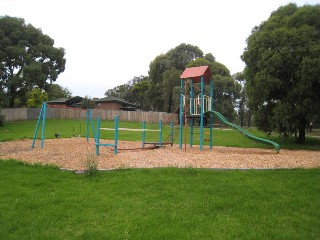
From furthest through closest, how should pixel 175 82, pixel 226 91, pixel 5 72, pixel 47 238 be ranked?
pixel 175 82 < pixel 226 91 < pixel 5 72 < pixel 47 238

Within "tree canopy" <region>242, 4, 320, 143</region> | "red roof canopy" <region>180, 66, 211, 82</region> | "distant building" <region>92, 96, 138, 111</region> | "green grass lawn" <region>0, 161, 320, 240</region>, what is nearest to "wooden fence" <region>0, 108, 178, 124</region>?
"distant building" <region>92, 96, 138, 111</region>

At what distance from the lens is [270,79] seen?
57.4 feet

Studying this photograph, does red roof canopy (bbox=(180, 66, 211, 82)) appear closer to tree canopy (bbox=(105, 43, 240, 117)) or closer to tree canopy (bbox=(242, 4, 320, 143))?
tree canopy (bbox=(242, 4, 320, 143))

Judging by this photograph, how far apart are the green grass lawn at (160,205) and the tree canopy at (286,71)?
9600 millimetres

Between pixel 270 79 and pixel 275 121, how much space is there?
2.43m

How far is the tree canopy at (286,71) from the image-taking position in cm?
1690

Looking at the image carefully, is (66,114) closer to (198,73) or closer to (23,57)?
(23,57)

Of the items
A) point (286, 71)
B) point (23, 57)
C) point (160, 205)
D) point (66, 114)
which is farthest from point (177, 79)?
point (160, 205)

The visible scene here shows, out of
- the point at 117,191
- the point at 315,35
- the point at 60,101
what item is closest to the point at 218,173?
the point at 117,191

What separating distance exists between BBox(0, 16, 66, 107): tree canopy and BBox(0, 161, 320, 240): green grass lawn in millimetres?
36396

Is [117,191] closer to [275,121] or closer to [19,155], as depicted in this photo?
[19,155]

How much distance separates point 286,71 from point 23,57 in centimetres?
3544

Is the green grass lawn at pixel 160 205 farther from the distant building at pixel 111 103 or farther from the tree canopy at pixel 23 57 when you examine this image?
the distant building at pixel 111 103

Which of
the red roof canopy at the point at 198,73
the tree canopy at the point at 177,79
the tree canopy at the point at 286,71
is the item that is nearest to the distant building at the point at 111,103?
the tree canopy at the point at 177,79
